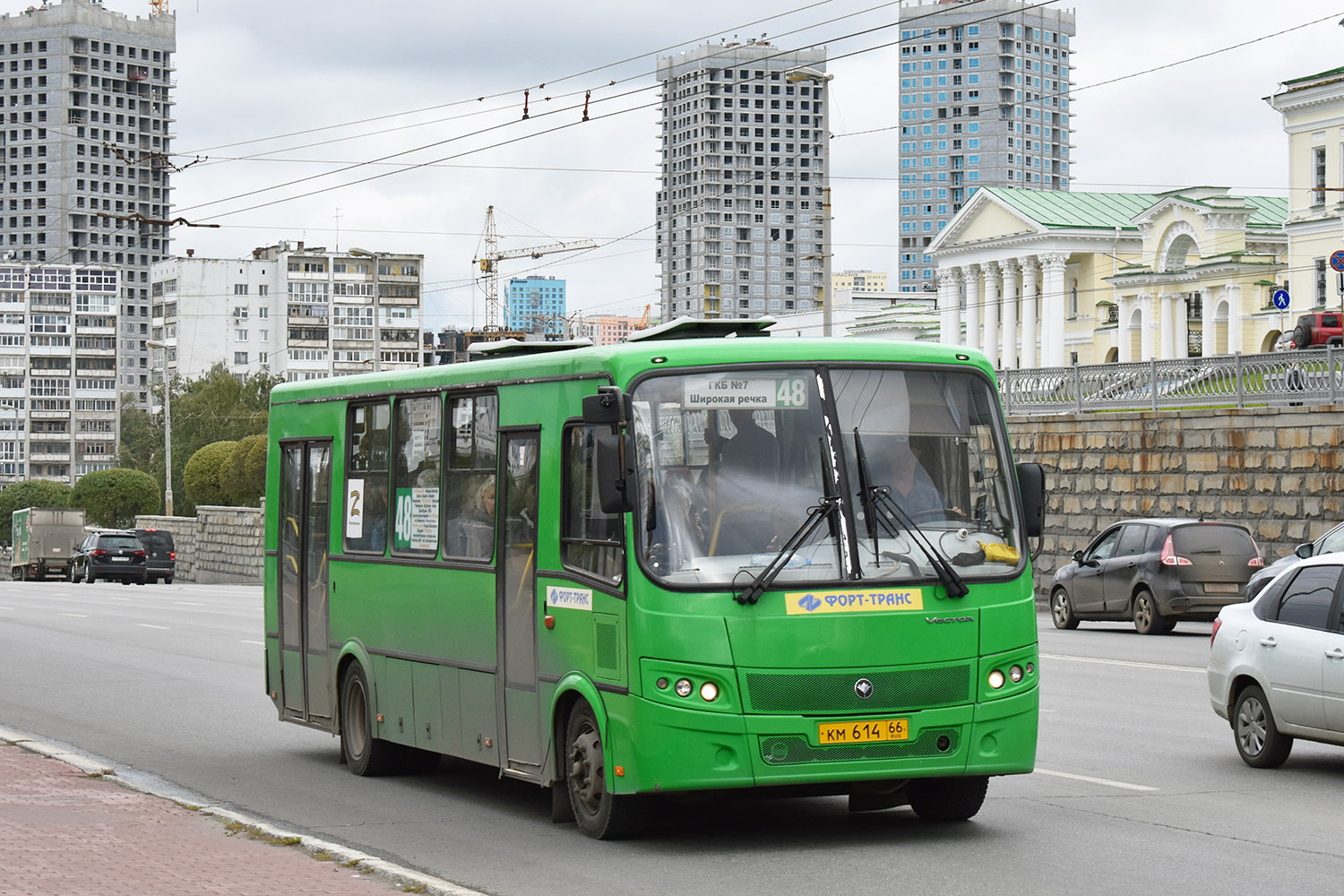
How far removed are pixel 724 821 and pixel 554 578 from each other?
5.34 feet

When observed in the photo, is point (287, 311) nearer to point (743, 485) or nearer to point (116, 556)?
point (116, 556)

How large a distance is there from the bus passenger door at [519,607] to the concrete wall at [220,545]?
5613cm

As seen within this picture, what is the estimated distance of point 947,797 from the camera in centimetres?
992

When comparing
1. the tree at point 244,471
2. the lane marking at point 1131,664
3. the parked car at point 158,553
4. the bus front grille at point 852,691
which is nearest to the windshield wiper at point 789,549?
the bus front grille at point 852,691

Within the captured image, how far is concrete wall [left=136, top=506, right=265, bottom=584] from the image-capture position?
68.8 m

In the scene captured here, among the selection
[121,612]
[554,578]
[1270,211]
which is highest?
[1270,211]

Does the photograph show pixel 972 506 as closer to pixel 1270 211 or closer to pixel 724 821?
pixel 724 821

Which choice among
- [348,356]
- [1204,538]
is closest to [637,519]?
[1204,538]

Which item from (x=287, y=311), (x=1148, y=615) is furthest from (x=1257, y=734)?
(x=287, y=311)

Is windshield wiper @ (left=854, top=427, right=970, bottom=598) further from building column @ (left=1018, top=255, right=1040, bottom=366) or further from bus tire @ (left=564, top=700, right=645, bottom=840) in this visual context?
building column @ (left=1018, top=255, right=1040, bottom=366)

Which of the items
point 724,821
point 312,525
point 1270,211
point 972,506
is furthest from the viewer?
point 1270,211

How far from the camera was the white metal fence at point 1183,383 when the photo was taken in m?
28.8

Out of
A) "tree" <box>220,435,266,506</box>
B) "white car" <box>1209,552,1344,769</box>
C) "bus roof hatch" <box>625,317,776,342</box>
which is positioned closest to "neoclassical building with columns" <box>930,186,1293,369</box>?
"tree" <box>220,435,266,506</box>

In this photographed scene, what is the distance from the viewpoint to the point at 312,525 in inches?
529
